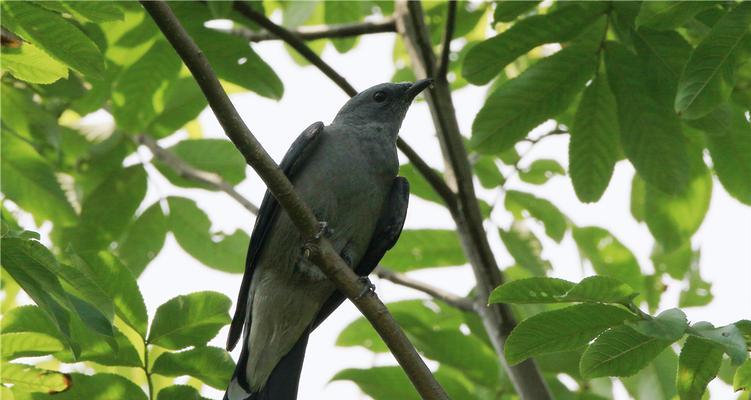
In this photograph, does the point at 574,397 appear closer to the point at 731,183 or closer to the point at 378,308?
the point at 731,183

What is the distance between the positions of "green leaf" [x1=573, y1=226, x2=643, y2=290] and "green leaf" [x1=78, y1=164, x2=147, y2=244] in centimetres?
271

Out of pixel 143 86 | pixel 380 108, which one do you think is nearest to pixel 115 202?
pixel 143 86

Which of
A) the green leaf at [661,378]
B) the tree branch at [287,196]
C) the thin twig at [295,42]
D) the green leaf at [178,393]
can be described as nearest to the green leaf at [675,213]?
the green leaf at [661,378]

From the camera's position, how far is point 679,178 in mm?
4441

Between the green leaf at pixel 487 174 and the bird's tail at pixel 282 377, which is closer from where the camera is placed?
the bird's tail at pixel 282 377

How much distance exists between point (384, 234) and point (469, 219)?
538mm

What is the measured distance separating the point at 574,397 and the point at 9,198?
3.18 m

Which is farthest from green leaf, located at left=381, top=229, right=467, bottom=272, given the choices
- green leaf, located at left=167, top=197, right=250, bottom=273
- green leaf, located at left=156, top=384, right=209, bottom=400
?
green leaf, located at left=156, top=384, right=209, bottom=400

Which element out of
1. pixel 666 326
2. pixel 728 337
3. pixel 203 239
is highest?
pixel 203 239

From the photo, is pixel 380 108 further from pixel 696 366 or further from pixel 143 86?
pixel 696 366

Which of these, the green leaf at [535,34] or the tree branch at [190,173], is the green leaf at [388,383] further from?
the green leaf at [535,34]

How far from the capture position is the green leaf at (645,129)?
4422 mm

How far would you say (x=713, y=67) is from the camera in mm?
3672

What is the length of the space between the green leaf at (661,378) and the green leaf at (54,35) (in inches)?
111
